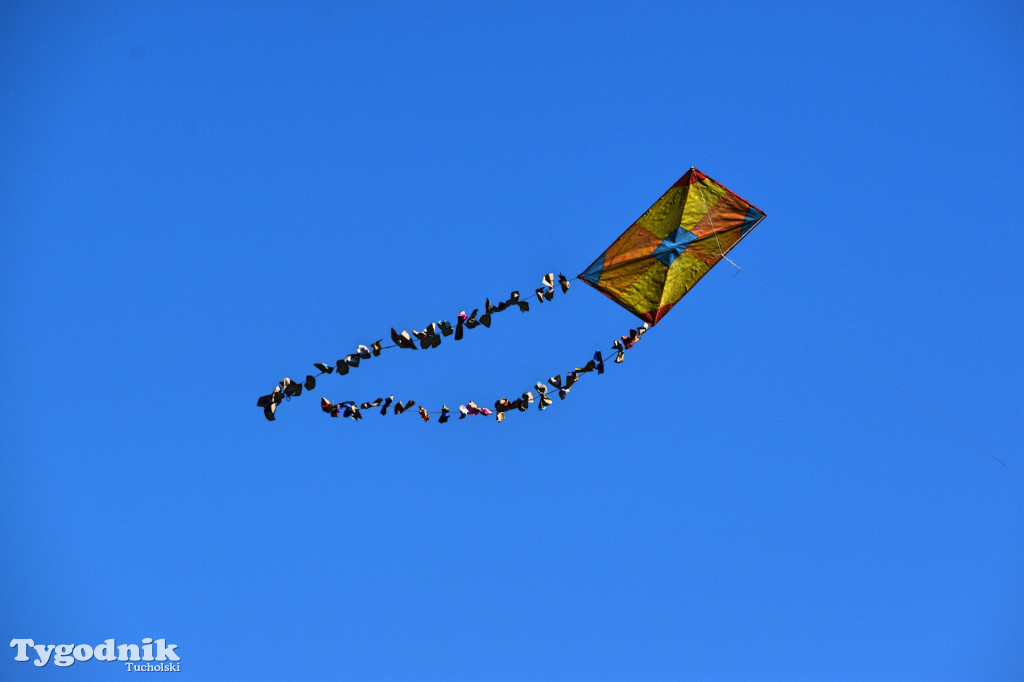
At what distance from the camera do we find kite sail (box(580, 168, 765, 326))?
16234 mm

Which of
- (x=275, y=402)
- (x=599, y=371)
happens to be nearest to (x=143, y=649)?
(x=275, y=402)

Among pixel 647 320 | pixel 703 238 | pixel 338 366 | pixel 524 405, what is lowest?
pixel 524 405

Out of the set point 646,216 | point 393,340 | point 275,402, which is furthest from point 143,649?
point 646,216

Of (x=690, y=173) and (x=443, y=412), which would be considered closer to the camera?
A: (x=443, y=412)

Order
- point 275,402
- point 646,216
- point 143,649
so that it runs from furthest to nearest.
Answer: point 143,649, point 646,216, point 275,402

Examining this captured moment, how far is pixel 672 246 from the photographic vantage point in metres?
16.4

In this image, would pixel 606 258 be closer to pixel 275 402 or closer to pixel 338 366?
pixel 338 366

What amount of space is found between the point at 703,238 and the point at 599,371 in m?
3.49

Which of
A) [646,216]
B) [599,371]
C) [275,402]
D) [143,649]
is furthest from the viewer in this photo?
[143,649]

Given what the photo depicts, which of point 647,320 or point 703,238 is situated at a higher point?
Result: point 703,238

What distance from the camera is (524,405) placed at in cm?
1445

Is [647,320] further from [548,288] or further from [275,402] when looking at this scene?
[275,402]

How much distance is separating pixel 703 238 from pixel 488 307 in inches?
183

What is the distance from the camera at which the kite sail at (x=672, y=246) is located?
639 inches
